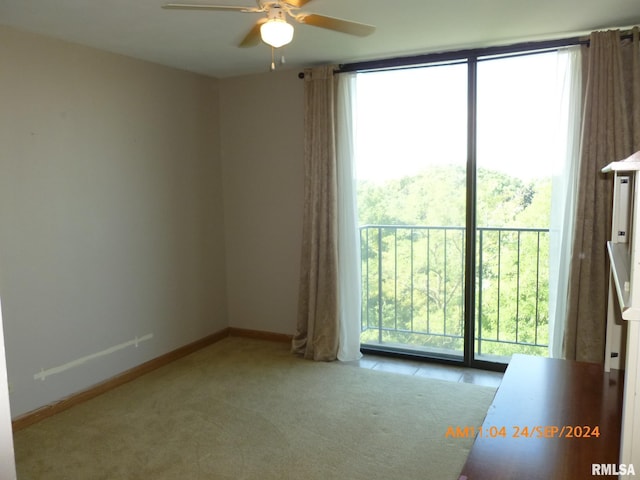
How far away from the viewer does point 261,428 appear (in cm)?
293

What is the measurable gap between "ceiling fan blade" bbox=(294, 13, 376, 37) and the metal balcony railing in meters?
2.13

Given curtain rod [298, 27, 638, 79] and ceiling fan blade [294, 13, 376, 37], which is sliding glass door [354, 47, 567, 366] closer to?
curtain rod [298, 27, 638, 79]

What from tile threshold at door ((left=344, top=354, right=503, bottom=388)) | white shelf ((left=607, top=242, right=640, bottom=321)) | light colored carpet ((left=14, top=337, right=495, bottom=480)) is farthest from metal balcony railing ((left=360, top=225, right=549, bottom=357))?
white shelf ((left=607, top=242, right=640, bottom=321))

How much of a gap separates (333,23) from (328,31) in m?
0.83

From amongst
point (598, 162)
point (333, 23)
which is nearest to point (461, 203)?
point (598, 162)

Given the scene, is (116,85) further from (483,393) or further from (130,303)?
(483,393)

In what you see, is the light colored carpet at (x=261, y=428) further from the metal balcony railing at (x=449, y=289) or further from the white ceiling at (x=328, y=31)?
the white ceiling at (x=328, y=31)

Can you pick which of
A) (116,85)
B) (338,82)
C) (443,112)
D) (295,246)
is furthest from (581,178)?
(116,85)

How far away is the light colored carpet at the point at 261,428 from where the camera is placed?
251 centimetres

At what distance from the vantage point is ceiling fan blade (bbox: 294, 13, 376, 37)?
2.24 meters

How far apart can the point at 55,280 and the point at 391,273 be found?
2.71 metres

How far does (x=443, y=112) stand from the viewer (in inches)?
152
